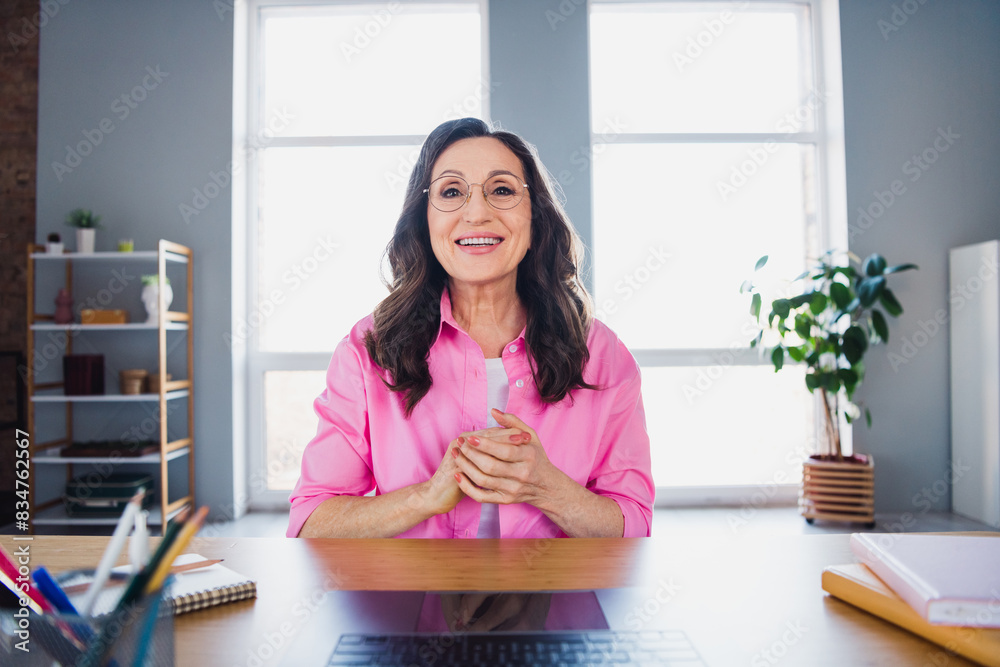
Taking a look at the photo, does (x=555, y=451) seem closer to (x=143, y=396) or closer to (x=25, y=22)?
(x=143, y=396)

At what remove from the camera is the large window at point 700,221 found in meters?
4.10

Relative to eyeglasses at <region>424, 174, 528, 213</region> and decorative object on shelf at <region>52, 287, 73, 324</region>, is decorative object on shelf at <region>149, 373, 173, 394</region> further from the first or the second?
eyeglasses at <region>424, 174, 528, 213</region>

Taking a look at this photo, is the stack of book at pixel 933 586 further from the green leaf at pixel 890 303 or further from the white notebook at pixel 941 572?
the green leaf at pixel 890 303

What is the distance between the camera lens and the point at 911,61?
3.90 meters

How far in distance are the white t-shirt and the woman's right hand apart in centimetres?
15

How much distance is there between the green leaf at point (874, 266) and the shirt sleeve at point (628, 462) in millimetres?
2831

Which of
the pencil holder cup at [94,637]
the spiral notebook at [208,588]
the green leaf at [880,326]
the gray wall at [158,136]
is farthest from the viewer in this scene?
the gray wall at [158,136]

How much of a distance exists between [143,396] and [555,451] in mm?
2928

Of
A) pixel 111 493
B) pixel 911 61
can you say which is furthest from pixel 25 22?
pixel 911 61

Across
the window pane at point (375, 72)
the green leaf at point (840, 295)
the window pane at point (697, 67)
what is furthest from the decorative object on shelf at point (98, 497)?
the green leaf at point (840, 295)

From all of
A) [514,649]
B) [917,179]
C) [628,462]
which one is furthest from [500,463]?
[917,179]

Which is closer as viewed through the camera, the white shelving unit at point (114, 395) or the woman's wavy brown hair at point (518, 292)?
the woman's wavy brown hair at point (518, 292)

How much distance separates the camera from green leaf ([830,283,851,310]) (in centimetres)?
342

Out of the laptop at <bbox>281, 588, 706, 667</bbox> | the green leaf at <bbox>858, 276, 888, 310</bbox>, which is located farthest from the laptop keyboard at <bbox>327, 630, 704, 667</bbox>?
the green leaf at <bbox>858, 276, 888, 310</bbox>
